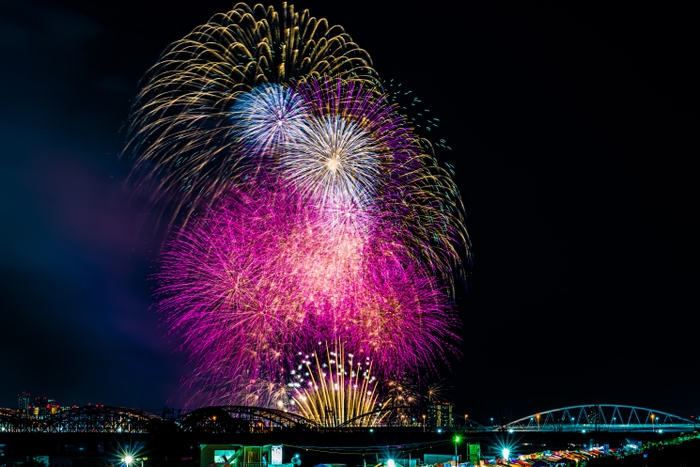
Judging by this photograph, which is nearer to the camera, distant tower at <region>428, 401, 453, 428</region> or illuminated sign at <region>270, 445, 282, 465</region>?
illuminated sign at <region>270, 445, 282, 465</region>

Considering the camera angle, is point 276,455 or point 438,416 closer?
point 276,455

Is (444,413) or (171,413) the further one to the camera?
(444,413)

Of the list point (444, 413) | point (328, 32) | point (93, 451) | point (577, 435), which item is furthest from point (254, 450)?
point (444, 413)

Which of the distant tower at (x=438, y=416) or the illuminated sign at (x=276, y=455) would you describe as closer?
the illuminated sign at (x=276, y=455)

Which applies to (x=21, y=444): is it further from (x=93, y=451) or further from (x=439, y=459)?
(x=439, y=459)

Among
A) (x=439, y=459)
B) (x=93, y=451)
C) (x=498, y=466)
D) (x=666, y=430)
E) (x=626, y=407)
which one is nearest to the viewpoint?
(x=498, y=466)

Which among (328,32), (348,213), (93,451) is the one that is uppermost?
(328,32)

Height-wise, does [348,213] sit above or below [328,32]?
below

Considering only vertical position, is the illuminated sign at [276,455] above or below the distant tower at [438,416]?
above

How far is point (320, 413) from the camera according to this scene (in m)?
75.6

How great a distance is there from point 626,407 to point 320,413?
426 feet

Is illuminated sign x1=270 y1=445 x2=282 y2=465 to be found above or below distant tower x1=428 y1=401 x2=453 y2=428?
above

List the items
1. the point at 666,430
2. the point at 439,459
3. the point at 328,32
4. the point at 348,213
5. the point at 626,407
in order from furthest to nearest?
the point at 626,407
the point at 666,430
the point at 439,459
the point at 348,213
the point at 328,32

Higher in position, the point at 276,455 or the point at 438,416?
the point at 276,455
